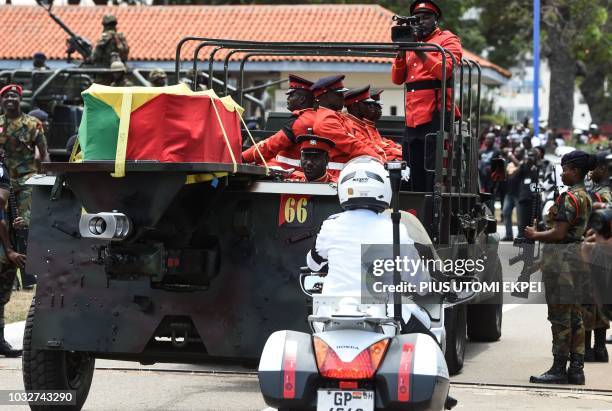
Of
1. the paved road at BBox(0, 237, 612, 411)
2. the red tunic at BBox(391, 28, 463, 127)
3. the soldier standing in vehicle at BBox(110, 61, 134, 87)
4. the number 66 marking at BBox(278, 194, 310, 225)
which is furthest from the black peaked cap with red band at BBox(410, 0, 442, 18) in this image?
the soldier standing in vehicle at BBox(110, 61, 134, 87)

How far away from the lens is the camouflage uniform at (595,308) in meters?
11.4

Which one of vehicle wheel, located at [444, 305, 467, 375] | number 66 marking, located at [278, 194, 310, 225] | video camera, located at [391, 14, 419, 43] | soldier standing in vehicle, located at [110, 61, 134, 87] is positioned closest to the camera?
number 66 marking, located at [278, 194, 310, 225]

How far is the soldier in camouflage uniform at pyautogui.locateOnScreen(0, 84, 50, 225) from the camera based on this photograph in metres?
14.4

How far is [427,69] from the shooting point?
10.8 m

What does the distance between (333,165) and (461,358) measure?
2.06 metres

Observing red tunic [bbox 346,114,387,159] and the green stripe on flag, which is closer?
the green stripe on flag

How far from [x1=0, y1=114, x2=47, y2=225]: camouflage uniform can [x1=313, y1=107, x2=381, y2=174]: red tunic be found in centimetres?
519

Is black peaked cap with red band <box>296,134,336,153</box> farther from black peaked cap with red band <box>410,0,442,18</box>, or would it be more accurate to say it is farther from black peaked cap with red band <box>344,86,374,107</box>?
black peaked cap with red band <box>410,0,442,18</box>

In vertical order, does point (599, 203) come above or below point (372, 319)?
above

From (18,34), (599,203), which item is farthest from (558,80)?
(599,203)

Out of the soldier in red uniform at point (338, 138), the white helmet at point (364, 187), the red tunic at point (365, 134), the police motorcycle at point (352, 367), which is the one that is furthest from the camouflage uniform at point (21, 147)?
the police motorcycle at point (352, 367)

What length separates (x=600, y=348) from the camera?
12219mm

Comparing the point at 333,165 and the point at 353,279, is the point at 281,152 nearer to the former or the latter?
the point at 333,165

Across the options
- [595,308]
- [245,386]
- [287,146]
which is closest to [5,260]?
[245,386]
